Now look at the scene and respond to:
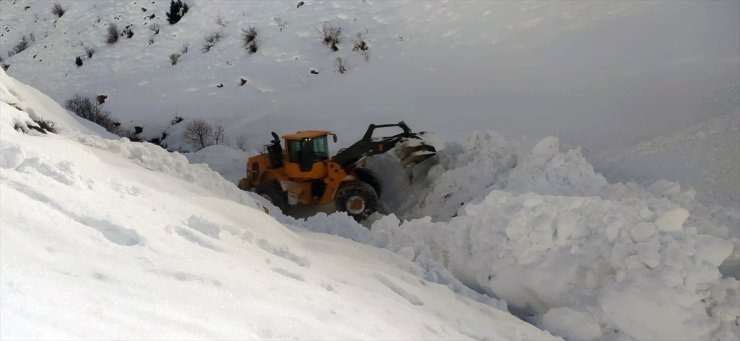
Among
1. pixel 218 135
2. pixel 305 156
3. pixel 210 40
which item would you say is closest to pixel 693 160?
pixel 305 156

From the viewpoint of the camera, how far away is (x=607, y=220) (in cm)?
546

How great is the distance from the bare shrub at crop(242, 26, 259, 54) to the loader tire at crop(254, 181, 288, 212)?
33.1ft

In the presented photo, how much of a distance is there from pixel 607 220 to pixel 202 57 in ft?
53.5

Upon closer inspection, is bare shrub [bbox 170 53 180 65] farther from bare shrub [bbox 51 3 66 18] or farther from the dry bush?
bare shrub [bbox 51 3 66 18]

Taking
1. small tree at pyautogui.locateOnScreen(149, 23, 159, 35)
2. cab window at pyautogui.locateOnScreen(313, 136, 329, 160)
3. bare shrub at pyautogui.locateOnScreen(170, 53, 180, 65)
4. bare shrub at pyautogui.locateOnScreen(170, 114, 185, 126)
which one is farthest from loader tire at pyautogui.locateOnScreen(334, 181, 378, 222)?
small tree at pyautogui.locateOnScreen(149, 23, 159, 35)

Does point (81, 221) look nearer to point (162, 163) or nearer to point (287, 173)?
point (162, 163)

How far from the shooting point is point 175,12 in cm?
2212

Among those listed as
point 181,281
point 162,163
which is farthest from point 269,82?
point 181,281

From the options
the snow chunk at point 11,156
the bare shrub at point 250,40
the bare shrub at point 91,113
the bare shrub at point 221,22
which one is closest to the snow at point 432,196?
the snow chunk at point 11,156

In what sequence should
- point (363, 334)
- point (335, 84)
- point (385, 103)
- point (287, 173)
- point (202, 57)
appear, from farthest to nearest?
point (202, 57) → point (335, 84) → point (385, 103) → point (287, 173) → point (363, 334)

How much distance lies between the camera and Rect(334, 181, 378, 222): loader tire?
951 cm

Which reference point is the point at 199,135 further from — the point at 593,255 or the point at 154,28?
the point at 593,255

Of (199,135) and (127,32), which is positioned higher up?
(127,32)

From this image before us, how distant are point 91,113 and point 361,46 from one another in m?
6.82
